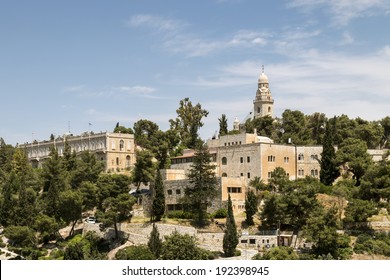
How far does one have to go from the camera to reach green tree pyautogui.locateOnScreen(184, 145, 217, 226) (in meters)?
59.9

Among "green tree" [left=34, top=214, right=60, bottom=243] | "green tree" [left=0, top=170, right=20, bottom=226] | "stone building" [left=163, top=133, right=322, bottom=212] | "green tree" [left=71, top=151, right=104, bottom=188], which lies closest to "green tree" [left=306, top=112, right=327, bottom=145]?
"stone building" [left=163, top=133, right=322, bottom=212]

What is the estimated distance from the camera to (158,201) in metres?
62.1

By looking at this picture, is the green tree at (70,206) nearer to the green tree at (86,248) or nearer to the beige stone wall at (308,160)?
the green tree at (86,248)

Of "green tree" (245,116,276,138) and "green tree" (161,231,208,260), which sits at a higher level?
"green tree" (245,116,276,138)

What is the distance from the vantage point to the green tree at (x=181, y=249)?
170 feet

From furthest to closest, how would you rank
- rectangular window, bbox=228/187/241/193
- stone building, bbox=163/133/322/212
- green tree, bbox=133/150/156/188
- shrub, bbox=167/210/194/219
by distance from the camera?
green tree, bbox=133/150/156/188
stone building, bbox=163/133/322/212
rectangular window, bbox=228/187/241/193
shrub, bbox=167/210/194/219

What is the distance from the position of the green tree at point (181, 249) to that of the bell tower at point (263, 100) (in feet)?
136

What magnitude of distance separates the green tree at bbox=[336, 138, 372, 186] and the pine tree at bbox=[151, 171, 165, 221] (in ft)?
56.5

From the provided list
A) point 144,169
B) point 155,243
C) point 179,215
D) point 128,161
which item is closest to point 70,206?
point 144,169

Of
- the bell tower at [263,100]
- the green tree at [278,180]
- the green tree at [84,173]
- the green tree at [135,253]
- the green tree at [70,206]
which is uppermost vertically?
the bell tower at [263,100]

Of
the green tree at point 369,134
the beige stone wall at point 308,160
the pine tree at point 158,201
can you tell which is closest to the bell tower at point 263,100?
the green tree at point 369,134

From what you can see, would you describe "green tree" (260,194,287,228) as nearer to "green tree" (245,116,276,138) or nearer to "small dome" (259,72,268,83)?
"green tree" (245,116,276,138)

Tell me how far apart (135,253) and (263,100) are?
4333 centimetres

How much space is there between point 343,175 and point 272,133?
65.0 feet
